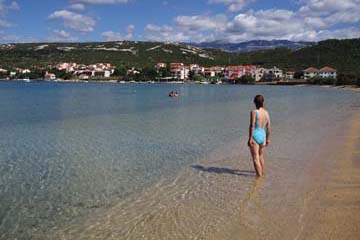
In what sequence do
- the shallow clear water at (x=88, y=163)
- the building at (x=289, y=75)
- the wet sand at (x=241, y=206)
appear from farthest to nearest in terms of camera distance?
the building at (x=289, y=75) < the shallow clear water at (x=88, y=163) < the wet sand at (x=241, y=206)

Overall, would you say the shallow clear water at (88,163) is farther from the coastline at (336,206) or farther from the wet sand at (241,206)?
the coastline at (336,206)

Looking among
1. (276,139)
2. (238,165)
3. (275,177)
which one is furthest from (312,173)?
(276,139)

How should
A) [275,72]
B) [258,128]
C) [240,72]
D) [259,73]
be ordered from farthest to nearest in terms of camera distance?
1. [240,72]
2. [259,73]
3. [275,72]
4. [258,128]

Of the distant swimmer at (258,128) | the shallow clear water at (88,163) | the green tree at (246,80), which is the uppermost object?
the distant swimmer at (258,128)

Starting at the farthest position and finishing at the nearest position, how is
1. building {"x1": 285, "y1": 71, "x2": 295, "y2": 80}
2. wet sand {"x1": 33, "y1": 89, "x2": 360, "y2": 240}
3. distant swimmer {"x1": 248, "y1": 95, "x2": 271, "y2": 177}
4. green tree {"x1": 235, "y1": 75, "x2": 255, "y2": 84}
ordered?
green tree {"x1": 235, "y1": 75, "x2": 255, "y2": 84}, building {"x1": 285, "y1": 71, "x2": 295, "y2": 80}, distant swimmer {"x1": 248, "y1": 95, "x2": 271, "y2": 177}, wet sand {"x1": 33, "y1": 89, "x2": 360, "y2": 240}

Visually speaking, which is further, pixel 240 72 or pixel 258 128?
pixel 240 72

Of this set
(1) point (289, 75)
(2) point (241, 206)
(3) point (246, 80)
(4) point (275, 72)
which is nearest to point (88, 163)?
(2) point (241, 206)

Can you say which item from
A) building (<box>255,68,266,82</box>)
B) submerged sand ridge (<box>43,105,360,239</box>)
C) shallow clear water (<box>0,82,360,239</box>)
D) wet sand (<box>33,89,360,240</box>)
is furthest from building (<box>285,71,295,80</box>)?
submerged sand ridge (<box>43,105,360,239</box>)

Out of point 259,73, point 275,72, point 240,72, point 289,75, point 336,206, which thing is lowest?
point 336,206

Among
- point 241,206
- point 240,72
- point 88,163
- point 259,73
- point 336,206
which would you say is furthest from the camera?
point 240,72

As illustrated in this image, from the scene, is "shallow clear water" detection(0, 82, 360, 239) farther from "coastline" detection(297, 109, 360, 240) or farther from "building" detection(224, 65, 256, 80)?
"building" detection(224, 65, 256, 80)

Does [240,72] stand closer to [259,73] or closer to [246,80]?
[259,73]

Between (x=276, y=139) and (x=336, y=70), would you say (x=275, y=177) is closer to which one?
(x=276, y=139)

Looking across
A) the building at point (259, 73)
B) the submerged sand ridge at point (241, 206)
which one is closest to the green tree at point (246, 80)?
the building at point (259, 73)
